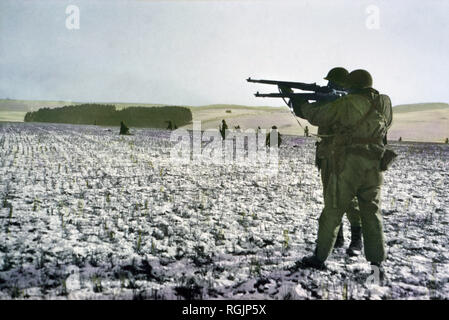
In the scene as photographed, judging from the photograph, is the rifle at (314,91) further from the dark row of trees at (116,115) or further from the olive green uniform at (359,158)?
the dark row of trees at (116,115)

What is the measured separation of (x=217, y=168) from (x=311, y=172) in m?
3.89

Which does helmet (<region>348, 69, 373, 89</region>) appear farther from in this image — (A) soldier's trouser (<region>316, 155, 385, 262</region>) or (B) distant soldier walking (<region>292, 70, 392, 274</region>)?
(A) soldier's trouser (<region>316, 155, 385, 262</region>)

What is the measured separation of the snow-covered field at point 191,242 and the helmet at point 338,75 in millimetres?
2334

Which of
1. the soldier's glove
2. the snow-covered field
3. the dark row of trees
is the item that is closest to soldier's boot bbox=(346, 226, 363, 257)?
the snow-covered field

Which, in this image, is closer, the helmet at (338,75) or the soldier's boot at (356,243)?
the helmet at (338,75)

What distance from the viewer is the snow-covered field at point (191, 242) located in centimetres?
337

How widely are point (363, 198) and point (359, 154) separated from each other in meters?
0.52

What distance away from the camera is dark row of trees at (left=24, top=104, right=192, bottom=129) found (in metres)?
78.9

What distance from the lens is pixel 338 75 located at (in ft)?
12.9

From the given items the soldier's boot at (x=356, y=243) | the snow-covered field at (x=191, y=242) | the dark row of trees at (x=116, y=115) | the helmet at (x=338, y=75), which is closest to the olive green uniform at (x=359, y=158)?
the helmet at (x=338, y=75)

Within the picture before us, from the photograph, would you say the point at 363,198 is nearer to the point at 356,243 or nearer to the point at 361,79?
the point at 356,243

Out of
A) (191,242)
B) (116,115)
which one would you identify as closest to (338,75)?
(191,242)

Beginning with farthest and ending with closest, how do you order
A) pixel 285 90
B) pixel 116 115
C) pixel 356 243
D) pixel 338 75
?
pixel 116 115, pixel 356 243, pixel 285 90, pixel 338 75
